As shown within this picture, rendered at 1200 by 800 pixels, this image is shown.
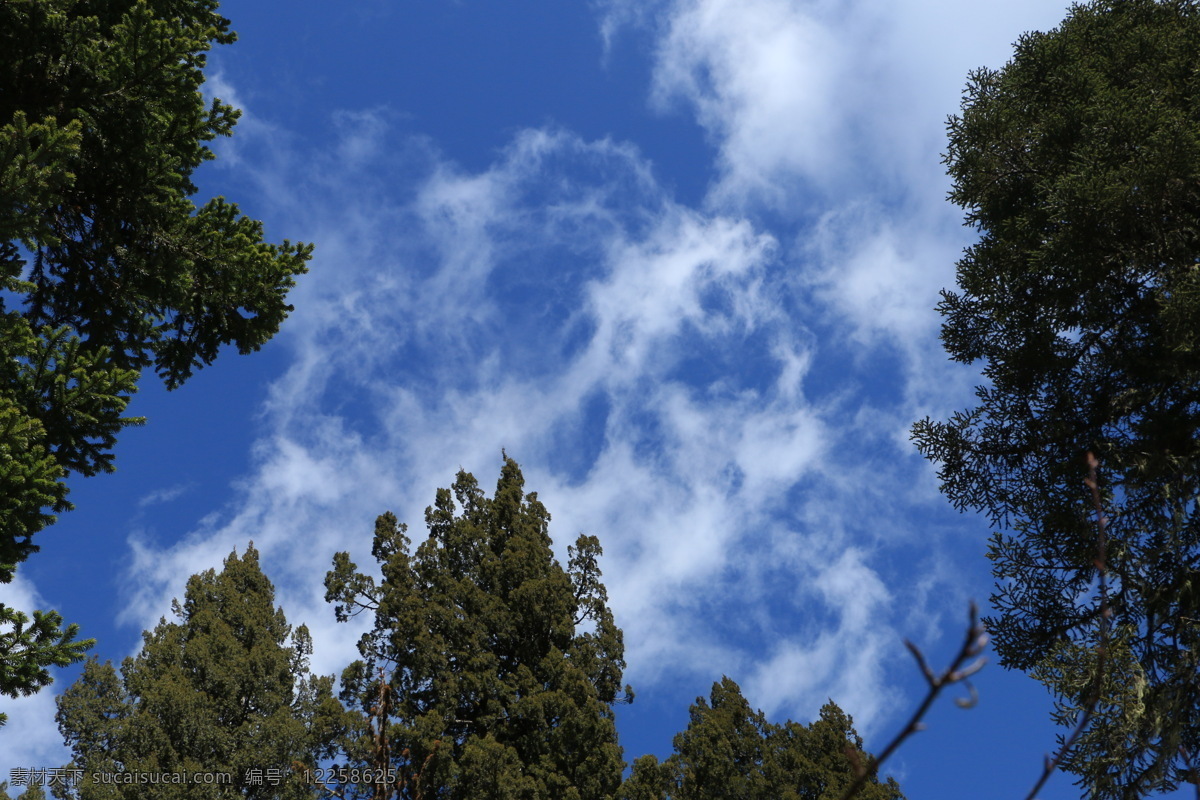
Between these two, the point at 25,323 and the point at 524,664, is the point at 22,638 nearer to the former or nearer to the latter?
the point at 25,323

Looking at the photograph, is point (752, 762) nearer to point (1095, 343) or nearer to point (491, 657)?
point (491, 657)

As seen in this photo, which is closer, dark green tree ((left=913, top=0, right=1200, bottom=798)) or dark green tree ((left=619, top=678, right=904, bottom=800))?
dark green tree ((left=913, top=0, right=1200, bottom=798))

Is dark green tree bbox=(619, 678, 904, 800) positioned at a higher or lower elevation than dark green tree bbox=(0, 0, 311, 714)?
higher

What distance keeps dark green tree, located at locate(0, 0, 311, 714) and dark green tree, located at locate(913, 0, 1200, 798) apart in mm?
8240

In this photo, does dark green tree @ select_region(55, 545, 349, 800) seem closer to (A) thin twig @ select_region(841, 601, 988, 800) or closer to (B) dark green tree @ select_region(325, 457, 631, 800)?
(B) dark green tree @ select_region(325, 457, 631, 800)

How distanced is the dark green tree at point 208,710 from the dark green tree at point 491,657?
5.06ft

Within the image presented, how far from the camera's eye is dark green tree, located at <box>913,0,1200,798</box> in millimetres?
8562

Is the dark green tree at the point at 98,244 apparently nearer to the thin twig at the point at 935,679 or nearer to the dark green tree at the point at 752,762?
the thin twig at the point at 935,679

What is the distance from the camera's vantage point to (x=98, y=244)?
8914 mm

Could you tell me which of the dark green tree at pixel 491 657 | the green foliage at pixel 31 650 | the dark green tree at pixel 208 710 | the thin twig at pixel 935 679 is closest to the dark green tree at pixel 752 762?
the dark green tree at pixel 491 657

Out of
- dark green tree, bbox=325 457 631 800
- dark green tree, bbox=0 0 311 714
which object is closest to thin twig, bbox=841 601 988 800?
dark green tree, bbox=0 0 311 714

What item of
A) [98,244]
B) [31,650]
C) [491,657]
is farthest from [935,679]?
[491,657]

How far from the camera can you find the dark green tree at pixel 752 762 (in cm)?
1617

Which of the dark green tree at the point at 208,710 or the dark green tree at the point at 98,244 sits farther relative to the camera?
the dark green tree at the point at 208,710
